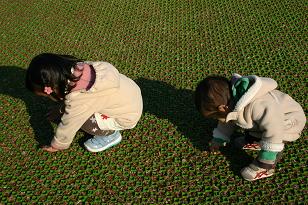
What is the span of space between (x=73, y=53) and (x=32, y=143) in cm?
103

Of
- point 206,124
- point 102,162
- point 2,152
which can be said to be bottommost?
point 2,152

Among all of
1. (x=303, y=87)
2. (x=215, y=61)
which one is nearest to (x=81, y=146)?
(x=215, y=61)

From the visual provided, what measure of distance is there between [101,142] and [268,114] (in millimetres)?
1058

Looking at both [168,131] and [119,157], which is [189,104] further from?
[119,157]

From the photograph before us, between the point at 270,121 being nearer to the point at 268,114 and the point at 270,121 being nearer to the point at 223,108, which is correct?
the point at 268,114

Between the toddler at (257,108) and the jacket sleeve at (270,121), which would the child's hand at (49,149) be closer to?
the toddler at (257,108)

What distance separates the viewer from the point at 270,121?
70.1 inches

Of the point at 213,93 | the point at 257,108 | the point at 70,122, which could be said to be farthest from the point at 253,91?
the point at 70,122

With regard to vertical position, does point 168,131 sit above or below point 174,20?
below

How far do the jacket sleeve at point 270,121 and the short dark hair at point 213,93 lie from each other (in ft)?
0.53

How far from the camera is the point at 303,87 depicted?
2.57m

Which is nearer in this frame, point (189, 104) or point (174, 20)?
point (189, 104)

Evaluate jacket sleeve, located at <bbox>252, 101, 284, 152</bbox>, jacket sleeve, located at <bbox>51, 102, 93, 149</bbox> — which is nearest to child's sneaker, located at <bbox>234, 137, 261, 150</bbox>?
jacket sleeve, located at <bbox>252, 101, 284, 152</bbox>

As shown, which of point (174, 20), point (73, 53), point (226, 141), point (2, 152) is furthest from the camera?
point (174, 20)
